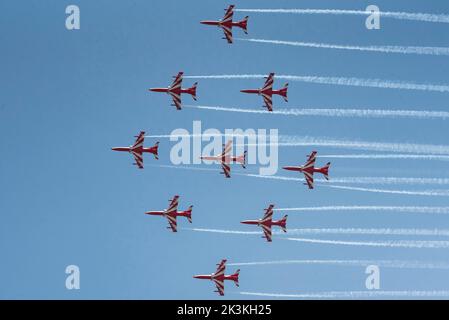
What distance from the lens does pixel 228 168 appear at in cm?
9194

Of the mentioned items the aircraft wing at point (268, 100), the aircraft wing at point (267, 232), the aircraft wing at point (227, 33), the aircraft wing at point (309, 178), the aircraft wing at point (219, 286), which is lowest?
the aircraft wing at point (219, 286)

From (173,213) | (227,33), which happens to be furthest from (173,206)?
(227,33)

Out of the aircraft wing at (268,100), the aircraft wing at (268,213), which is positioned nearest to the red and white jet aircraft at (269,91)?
the aircraft wing at (268,100)

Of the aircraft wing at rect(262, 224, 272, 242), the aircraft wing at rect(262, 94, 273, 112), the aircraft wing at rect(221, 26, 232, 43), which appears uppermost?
the aircraft wing at rect(221, 26, 232, 43)

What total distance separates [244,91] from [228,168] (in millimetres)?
6763

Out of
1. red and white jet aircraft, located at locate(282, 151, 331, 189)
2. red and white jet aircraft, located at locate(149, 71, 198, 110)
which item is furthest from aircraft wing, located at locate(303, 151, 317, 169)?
red and white jet aircraft, located at locate(149, 71, 198, 110)

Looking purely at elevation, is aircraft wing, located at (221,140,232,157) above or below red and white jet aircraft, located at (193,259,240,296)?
above

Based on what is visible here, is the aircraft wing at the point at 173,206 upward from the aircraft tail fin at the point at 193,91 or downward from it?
downward

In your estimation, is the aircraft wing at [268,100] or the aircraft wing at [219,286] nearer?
the aircraft wing at [268,100]

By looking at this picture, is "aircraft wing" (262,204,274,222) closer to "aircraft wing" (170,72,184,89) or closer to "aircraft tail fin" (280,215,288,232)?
"aircraft tail fin" (280,215,288,232)

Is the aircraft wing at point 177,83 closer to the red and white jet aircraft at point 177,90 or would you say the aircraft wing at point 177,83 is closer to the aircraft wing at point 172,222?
the red and white jet aircraft at point 177,90

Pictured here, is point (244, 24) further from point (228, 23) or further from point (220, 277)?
point (220, 277)

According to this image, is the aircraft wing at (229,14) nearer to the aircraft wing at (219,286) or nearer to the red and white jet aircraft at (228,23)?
the red and white jet aircraft at (228,23)
